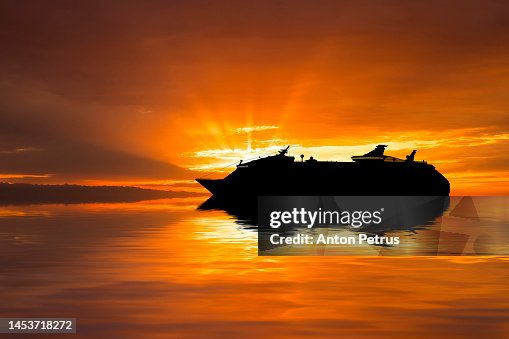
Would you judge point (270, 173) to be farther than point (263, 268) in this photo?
Yes

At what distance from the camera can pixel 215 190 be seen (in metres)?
193

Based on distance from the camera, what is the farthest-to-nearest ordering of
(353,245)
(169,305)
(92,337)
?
(353,245) < (169,305) < (92,337)

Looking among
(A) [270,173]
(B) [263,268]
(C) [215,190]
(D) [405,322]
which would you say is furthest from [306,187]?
(D) [405,322]

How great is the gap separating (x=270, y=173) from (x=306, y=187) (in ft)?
47.6

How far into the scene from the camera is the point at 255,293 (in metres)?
24.3

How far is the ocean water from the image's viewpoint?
18.9 meters

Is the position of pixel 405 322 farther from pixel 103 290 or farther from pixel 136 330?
pixel 103 290

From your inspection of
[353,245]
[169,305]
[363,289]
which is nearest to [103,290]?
[169,305]

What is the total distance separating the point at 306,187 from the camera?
7781 inches

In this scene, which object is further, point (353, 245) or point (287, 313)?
point (353, 245)

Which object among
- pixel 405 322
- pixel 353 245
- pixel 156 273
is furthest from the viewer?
pixel 353 245

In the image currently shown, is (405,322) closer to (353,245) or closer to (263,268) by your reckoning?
(263,268)

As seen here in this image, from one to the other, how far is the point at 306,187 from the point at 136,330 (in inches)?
7091

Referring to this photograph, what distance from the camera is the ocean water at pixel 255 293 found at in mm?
18891
